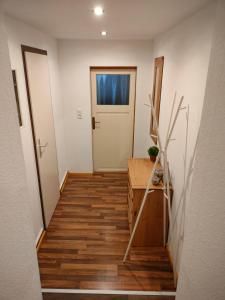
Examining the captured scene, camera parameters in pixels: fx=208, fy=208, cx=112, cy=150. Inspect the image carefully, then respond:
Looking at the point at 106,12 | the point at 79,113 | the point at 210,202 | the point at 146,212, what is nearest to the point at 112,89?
the point at 79,113

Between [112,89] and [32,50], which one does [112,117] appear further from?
[32,50]

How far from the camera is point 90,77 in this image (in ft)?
12.0

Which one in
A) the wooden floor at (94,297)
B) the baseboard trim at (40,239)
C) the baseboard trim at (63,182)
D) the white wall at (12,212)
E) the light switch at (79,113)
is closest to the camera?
the white wall at (12,212)

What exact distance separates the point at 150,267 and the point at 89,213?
1180mm

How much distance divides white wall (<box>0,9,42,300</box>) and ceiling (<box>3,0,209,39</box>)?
3.48 feet

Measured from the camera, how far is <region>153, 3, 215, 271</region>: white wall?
158 centimetres

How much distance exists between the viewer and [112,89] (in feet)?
12.4

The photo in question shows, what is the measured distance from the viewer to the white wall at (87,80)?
11.3ft

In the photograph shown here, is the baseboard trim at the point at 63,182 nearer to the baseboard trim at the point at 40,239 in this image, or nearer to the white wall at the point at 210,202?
the baseboard trim at the point at 40,239

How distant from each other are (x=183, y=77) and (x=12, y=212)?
1.86m

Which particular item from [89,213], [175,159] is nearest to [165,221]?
[175,159]

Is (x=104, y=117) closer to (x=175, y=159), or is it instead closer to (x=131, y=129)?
(x=131, y=129)

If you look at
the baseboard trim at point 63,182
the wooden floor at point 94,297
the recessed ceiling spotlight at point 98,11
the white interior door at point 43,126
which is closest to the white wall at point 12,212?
the wooden floor at point 94,297

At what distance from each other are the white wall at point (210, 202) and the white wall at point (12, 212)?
757 mm
